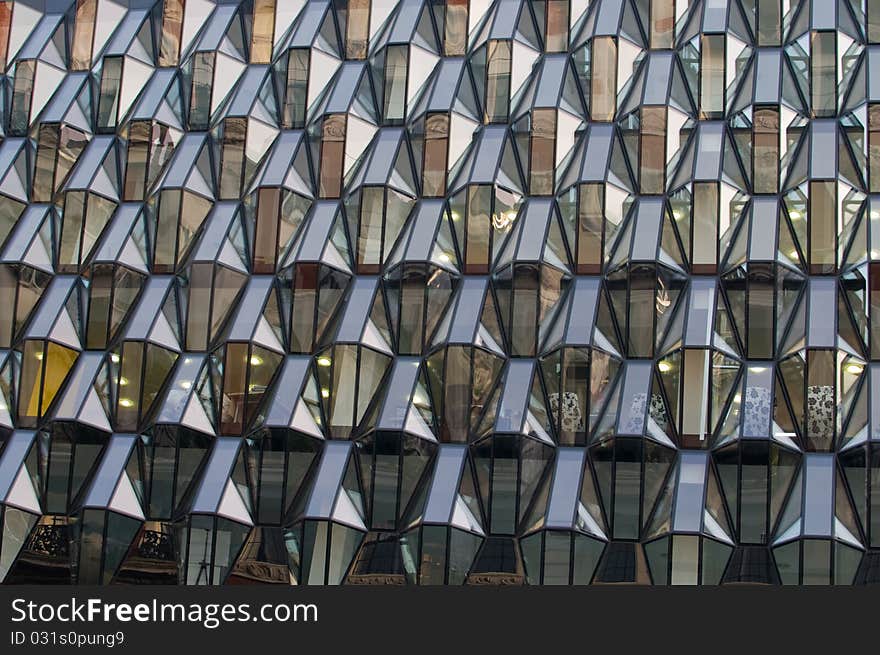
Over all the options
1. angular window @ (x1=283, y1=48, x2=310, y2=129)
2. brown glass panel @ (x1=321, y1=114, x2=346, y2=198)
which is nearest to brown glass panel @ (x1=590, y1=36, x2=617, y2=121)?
brown glass panel @ (x1=321, y1=114, x2=346, y2=198)

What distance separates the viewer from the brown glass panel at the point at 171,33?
37.9 m

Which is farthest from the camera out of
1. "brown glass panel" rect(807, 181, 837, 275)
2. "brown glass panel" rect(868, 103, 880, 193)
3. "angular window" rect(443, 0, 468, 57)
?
"angular window" rect(443, 0, 468, 57)

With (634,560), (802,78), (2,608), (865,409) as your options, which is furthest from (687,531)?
(2,608)

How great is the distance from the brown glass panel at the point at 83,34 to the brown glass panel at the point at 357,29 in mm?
6480

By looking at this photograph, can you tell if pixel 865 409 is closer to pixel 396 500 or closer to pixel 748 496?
pixel 748 496

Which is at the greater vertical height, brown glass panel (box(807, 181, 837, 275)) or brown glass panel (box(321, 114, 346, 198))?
brown glass panel (box(321, 114, 346, 198))

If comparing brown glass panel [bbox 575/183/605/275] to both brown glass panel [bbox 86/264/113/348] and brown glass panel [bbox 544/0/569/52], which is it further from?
brown glass panel [bbox 86/264/113/348]

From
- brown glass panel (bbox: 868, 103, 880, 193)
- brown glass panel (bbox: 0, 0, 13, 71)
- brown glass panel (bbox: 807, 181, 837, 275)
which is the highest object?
brown glass panel (bbox: 0, 0, 13, 71)

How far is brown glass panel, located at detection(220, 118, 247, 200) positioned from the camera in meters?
36.6

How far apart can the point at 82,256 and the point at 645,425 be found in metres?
13.9

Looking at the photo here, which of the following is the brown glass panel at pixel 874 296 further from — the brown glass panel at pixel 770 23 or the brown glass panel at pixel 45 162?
the brown glass panel at pixel 45 162

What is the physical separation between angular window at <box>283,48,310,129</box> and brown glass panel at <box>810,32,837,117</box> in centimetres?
1184

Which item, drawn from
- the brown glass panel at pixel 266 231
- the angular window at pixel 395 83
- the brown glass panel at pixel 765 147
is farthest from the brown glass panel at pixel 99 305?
the brown glass panel at pixel 765 147

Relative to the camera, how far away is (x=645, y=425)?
32969mm
